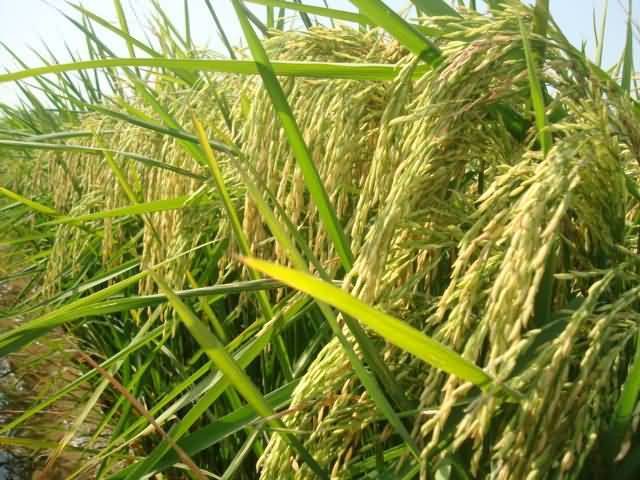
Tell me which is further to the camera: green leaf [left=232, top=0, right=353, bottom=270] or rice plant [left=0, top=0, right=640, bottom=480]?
green leaf [left=232, top=0, right=353, bottom=270]

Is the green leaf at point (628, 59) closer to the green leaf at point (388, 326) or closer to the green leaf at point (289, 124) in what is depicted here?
the green leaf at point (289, 124)

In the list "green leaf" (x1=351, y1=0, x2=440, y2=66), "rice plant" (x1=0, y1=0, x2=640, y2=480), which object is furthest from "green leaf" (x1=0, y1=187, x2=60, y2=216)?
"green leaf" (x1=351, y1=0, x2=440, y2=66)

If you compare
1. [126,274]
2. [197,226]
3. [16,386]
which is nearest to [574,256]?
[197,226]

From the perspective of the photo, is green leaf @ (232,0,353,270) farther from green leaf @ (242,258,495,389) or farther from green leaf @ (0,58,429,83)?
green leaf @ (242,258,495,389)

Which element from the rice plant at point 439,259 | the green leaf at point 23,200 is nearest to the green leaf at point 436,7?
the rice plant at point 439,259

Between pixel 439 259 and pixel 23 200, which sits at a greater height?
pixel 23 200

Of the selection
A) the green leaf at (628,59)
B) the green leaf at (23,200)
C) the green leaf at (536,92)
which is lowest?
the green leaf at (628,59)

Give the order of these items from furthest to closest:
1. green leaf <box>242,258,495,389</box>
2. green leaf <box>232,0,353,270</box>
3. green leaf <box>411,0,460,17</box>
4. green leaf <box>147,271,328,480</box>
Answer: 1. green leaf <box>411,0,460,17</box>
2. green leaf <box>232,0,353,270</box>
3. green leaf <box>147,271,328,480</box>
4. green leaf <box>242,258,495,389</box>

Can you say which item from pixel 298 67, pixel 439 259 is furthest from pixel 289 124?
pixel 439 259

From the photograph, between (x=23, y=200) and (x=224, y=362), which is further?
(x=23, y=200)

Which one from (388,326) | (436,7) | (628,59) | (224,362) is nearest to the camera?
(388,326)

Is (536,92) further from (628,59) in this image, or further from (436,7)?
(628,59)
